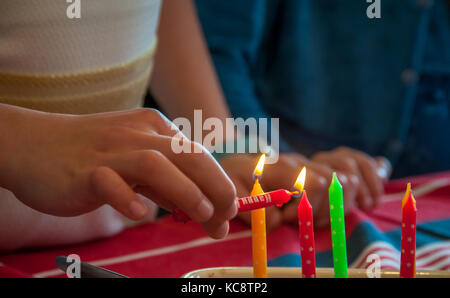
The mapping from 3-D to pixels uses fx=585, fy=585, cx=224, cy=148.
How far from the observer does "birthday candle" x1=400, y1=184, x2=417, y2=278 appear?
0.31 metres

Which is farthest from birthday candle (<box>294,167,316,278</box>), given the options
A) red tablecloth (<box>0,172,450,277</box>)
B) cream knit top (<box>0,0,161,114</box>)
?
cream knit top (<box>0,0,161,114</box>)

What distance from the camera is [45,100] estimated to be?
0.45 meters

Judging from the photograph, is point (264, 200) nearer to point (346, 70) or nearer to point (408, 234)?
point (408, 234)

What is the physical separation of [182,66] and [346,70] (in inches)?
18.6

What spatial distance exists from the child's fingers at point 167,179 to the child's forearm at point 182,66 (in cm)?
37

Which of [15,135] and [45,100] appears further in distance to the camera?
[45,100]

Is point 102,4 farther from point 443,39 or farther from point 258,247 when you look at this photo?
point 443,39

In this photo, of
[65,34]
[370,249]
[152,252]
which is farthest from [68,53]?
[370,249]

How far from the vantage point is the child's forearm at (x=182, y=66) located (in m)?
0.67

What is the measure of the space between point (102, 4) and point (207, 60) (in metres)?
0.26

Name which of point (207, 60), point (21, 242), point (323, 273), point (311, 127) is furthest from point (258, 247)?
point (311, 127)

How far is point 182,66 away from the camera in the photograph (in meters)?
0.68

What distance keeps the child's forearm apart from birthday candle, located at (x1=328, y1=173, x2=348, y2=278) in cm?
36

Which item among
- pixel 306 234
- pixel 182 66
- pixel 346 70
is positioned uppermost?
pixel 346 70
